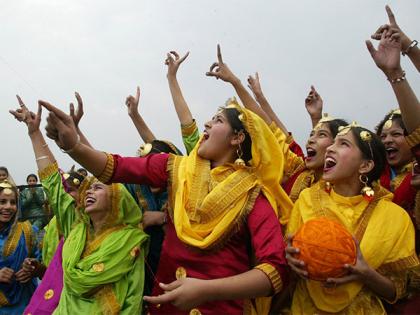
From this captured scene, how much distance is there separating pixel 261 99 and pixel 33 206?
14.9 feet

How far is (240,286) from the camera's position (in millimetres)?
2242

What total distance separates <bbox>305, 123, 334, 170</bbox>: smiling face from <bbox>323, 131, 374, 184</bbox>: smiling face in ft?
1.60

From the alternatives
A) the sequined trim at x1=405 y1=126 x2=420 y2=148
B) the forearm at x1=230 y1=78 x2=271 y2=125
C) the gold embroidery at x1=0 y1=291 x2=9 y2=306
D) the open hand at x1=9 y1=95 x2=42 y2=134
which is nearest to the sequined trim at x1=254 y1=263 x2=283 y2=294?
the sequined trim at x1=405 y1=126 x2=420 y2=148

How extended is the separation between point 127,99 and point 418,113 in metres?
2.95

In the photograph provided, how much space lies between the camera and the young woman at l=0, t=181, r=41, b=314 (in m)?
4.45

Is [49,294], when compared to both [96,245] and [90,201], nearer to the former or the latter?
[96,245]

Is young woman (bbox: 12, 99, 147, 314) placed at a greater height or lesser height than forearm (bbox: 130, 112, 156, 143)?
lesser

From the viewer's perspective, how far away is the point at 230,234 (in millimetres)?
2666

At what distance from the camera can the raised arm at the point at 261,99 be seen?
4.75 meters

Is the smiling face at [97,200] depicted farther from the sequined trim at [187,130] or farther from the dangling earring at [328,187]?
the dangling earring at [328,187]

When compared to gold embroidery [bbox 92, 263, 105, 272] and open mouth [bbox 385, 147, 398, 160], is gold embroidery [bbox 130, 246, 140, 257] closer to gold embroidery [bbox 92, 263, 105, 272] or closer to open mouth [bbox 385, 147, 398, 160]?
gold embroidery [bbox 92, 263, 105, 272]

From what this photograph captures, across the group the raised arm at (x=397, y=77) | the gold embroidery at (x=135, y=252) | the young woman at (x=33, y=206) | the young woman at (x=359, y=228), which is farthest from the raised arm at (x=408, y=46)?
the young woman at (x=33, y=206)

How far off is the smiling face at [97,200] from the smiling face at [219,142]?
3.46 ft

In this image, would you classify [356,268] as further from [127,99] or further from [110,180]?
[127,99]
